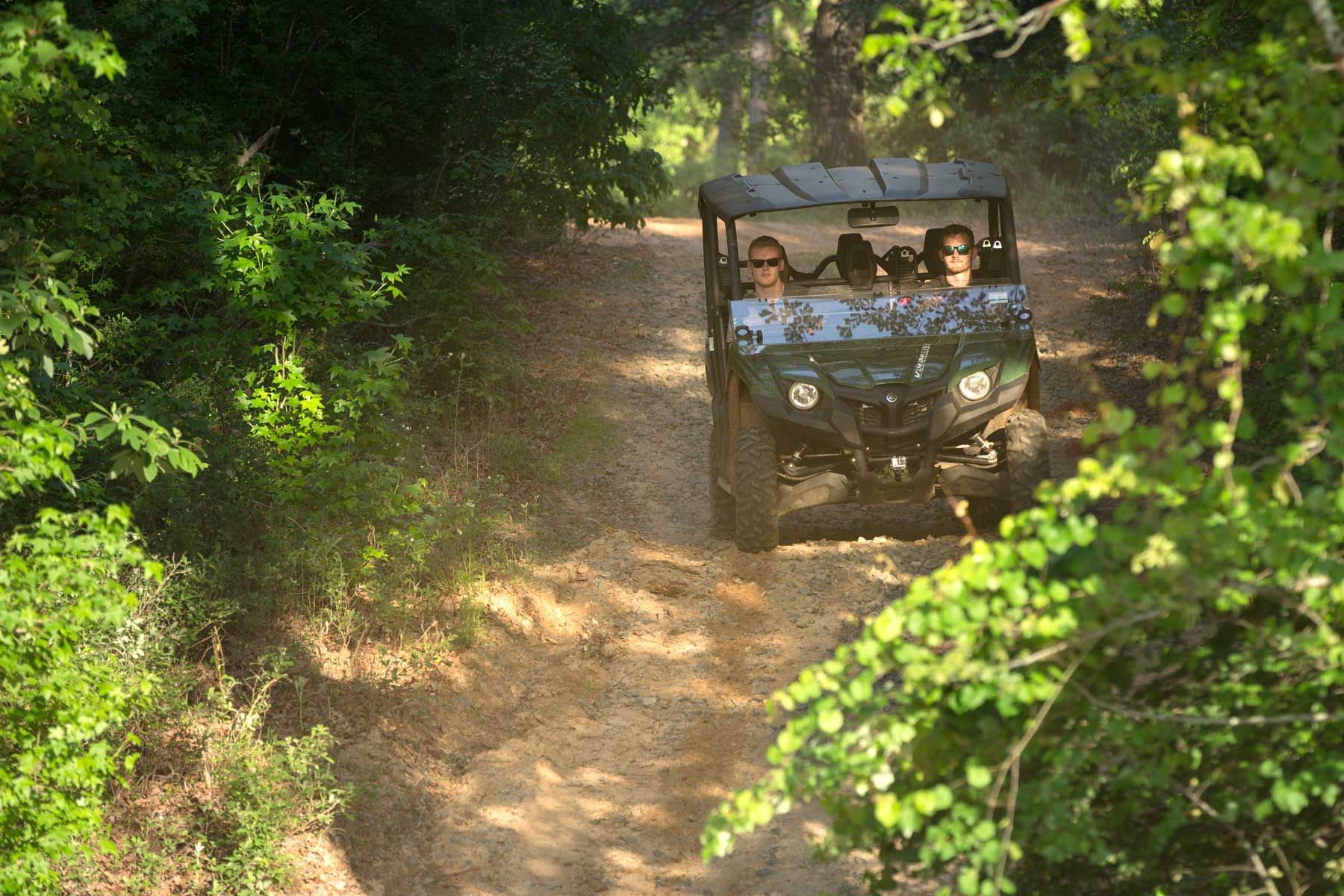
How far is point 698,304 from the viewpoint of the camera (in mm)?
16188

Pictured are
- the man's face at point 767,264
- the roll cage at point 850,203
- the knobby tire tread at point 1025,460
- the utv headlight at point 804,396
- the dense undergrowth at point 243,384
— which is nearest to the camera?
the dense undergrowth at point 243,384

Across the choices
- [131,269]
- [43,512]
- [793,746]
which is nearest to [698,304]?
[131,269]

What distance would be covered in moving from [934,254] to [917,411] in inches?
56.6

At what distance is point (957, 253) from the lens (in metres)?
8.98

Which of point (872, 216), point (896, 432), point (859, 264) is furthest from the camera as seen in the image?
point (859, 264)

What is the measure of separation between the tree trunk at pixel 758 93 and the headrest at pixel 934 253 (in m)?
14.3

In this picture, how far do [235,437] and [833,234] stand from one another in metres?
12.7

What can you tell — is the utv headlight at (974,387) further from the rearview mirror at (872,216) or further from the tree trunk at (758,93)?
the tree trunk at (758,93)

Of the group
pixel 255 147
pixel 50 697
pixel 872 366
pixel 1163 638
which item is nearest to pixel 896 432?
pixel 872 366

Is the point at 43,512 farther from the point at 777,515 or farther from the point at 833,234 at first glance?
the point at 833,234

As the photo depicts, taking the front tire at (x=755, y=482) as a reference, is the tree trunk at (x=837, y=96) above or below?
above

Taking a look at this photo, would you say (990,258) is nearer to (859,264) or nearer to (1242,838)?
(859,264)

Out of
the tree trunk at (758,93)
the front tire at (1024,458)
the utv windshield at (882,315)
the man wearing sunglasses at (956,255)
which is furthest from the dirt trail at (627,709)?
the tree trunk at (758,93)

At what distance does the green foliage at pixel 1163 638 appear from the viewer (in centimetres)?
313
